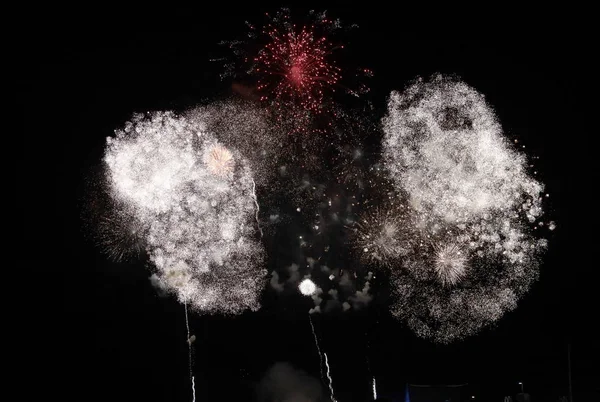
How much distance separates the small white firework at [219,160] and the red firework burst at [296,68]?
3.81 feet

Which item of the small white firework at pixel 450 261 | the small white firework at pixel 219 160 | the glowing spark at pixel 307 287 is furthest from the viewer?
the glowing spark at pixel 307 287

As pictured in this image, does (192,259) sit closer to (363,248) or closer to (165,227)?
(165,227)

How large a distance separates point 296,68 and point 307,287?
400 centimetres

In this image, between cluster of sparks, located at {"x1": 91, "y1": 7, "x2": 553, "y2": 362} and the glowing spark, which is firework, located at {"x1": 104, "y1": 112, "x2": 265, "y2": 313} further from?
the glowing spark

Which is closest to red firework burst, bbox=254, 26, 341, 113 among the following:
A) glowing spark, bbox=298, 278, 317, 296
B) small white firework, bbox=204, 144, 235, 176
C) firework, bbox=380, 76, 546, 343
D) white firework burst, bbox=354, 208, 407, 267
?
small white firework, bbox=204, 144, 235, 176

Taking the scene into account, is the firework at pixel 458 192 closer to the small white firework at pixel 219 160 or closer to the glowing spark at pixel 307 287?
the glowing spark at pixel 307 287

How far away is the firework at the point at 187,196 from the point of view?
821cm

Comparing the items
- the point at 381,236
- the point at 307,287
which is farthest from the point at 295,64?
the point at 307,287

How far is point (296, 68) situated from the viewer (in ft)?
25.6

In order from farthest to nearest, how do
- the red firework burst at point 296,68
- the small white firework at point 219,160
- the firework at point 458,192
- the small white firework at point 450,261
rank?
the small white firework at point 219,160, the small white firework at point 450,261, the firework at point 458,192, the red firework burst at point 296,68

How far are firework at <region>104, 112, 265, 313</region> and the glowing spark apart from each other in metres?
1.25

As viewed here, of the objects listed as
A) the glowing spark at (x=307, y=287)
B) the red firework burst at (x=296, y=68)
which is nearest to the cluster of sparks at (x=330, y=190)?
the red firework burst at (x=296, y=68)

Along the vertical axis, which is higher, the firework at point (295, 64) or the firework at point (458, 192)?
A: the firework at point (295, 64)

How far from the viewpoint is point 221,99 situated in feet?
27.5
